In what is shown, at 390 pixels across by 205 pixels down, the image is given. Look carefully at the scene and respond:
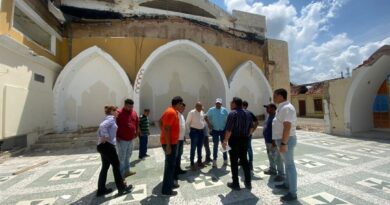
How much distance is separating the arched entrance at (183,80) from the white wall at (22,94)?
4509 millimetres

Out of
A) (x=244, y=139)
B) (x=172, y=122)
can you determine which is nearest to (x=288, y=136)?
(x=244, y=139)

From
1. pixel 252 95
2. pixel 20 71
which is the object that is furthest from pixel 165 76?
pixel 20 71

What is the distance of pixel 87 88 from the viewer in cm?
1006

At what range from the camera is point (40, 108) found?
27.2 feet

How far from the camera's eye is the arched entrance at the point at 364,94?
9469 mm

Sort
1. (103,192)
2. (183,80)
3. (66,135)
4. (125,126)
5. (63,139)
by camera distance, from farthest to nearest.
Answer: (183,80), (66,135), (63,139), (125,126), (103,192)

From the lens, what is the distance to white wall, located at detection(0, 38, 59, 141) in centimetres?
630

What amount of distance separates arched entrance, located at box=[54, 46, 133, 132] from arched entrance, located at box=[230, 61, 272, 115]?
20.9 feet

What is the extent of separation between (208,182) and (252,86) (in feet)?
35.1

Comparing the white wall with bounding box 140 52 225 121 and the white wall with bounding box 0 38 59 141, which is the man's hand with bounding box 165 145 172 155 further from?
the white wall with bounding box 140 52 225 121

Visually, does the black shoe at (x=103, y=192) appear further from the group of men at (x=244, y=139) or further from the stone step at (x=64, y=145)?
the stone step at (x=64, y=145)

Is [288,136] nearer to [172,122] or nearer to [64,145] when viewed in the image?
[172,122]

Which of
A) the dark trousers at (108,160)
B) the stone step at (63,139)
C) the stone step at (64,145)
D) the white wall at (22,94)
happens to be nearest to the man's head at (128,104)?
the dark trousers at (108,160)

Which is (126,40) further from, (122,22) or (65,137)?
(65,137)
